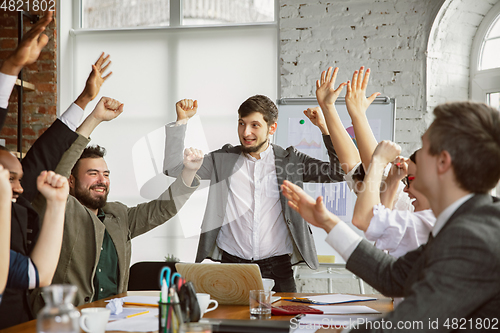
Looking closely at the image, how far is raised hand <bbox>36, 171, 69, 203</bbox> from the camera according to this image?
1.18m

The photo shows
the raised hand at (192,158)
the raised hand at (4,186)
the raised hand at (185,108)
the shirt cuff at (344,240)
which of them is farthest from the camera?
the raised hand at (185,108)

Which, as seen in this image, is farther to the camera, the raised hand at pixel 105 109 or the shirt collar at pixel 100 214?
the shirt collar at pixel 100 214

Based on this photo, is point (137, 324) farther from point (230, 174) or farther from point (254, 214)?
point (230, 174)

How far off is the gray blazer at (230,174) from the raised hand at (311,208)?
1237 mm

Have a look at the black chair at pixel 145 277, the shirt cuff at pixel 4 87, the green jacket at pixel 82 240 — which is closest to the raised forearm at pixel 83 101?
the green jacket at pixel 82 240

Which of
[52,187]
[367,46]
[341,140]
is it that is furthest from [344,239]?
[367,46]

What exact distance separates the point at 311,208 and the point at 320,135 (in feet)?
7.91

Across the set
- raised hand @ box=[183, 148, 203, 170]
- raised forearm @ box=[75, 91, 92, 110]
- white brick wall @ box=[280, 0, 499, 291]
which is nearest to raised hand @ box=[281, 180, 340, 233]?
raised forearm @ box=[75, 91, 92, 110]

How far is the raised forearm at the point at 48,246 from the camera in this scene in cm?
115

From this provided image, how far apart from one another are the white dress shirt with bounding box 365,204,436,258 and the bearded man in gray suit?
260 mm

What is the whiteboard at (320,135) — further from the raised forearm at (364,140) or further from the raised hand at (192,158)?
the raised forearm at (364,140)

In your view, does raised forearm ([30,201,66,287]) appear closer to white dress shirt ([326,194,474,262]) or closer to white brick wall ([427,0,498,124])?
white dress shirt ([326,194,474,262])

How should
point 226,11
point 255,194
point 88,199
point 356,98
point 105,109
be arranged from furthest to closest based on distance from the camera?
point 226,11 → point 255,194 → point 88,199 → point 105,109 → point 356,98

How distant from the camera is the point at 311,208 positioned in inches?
47.2
